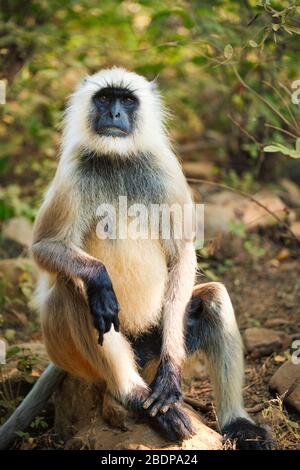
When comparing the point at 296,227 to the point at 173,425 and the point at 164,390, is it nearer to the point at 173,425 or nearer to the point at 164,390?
the point at 164,390

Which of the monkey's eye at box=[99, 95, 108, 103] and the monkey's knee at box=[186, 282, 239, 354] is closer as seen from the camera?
the monkey's knee at box=[186, 282, 239, 354]

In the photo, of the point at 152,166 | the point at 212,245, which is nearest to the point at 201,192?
the point at 212,245

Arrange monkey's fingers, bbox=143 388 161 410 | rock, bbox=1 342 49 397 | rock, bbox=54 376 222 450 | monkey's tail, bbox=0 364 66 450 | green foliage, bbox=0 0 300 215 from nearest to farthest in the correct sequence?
rock, bbox=54 376 222 450
monkey's fingers, bbox=143 388 161 410
monkey's tail, bbox=0 364 66 450
rock, bbox=1 342 49 397
green foliage, bbox=0 0 300 215

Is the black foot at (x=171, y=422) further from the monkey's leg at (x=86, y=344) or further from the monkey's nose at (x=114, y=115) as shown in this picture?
the monkey's nose at (x=114, y=115)

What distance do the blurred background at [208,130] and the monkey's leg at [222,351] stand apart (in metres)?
0.23

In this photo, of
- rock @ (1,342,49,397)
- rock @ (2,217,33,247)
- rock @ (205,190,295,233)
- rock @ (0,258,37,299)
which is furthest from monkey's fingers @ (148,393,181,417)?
rock @ (2,217,33,247)

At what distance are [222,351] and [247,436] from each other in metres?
0.50

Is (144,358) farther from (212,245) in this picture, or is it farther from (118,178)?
(212,245)

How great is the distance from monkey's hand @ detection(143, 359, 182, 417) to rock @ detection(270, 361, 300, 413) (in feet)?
2.34

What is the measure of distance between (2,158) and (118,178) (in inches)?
130

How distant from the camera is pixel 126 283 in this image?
4082 millimetres

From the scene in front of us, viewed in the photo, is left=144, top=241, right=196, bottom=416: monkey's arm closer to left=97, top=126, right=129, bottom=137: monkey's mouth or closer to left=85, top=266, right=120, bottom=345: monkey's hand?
left=85, top=266, right=120, bottom=345: monkey's hand

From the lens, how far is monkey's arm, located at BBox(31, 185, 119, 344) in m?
3.71

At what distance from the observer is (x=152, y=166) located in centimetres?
429
